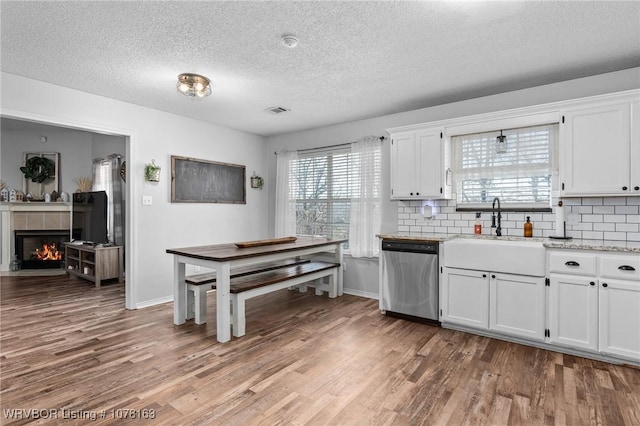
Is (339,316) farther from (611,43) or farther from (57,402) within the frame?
(611,43)

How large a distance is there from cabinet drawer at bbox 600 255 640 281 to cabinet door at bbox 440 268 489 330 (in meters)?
0.87

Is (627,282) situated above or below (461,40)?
below

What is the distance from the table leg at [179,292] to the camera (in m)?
3.50

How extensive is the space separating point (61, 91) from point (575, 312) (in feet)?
17.3

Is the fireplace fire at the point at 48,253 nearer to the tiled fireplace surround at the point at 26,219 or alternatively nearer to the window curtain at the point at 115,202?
the tiled fireplace surround at the point at 26,219

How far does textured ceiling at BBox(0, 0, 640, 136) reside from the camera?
2.20 meters

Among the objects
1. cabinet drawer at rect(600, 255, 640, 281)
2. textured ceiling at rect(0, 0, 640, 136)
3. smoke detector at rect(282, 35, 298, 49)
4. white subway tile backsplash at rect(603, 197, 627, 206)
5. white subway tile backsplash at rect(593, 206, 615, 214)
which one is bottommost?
cabinet drawer at rect(600, 255, 640, 281)

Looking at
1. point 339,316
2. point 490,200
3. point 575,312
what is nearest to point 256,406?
point 339,316

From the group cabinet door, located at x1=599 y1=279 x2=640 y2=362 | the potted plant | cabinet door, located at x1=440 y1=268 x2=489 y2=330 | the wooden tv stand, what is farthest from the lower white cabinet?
the wooden tv stand

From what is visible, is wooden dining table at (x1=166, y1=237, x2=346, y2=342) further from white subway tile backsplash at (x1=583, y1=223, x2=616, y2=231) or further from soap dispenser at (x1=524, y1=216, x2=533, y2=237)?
white subway tile backsplash at (x1=583, y1=223, x2=616, y2=231)

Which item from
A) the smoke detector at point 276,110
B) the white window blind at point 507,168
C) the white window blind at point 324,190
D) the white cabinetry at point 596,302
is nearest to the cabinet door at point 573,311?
the white cabinetry at point 596,302

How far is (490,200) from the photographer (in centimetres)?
375

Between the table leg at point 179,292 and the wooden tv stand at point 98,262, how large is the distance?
2.65 meters

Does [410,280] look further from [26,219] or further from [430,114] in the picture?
[26,219]
